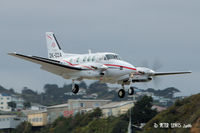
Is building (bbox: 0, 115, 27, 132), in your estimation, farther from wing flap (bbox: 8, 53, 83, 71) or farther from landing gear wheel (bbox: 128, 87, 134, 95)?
landing gear wheel (bbox: 128, 87, 134, 95)

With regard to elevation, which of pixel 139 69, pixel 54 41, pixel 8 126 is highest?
pixel 54 41

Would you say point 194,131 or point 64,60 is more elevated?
point 64,60

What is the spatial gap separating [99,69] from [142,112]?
50.0 m

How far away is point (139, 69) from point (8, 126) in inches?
3112

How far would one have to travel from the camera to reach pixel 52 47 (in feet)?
193

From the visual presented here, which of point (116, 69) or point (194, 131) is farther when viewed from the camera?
point (194, 131)

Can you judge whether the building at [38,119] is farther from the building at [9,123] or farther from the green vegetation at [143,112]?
the green vegetation at [143,112]

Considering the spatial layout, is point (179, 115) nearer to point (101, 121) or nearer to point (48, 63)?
point (101, 121)

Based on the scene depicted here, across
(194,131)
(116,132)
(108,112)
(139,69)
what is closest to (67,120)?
(108,112)

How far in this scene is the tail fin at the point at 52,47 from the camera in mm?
57806

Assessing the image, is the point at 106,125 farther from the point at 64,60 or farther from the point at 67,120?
the point at 64,60

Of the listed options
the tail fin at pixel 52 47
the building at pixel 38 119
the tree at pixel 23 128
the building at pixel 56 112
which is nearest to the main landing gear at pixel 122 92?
the tail fin at pixel 52 47

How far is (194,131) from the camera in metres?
64.1

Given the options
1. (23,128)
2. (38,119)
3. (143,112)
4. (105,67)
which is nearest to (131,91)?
(105,67)
